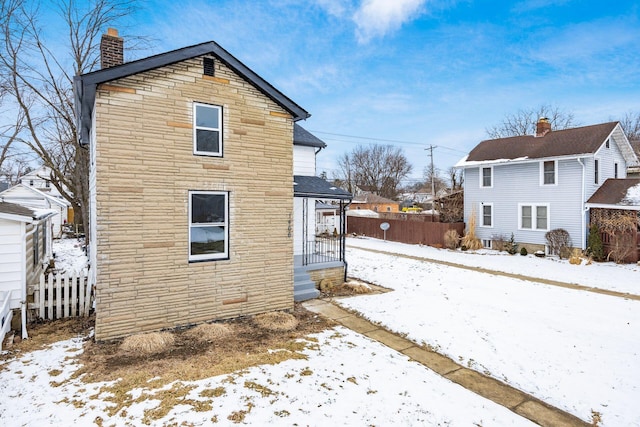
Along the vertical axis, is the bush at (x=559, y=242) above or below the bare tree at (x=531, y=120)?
below

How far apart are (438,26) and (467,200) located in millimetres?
11038

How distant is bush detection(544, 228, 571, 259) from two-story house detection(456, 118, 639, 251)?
0.26 m

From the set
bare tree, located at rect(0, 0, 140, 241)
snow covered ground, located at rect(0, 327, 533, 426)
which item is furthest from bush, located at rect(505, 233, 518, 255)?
bare tree, located at rect(0, 0, 140, 241)

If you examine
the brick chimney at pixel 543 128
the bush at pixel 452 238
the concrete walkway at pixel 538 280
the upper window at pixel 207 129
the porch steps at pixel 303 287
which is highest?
the brick chimney at pixel 543 128

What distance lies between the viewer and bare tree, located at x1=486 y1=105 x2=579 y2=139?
1393 inches

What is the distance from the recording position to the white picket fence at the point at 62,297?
7.60 m

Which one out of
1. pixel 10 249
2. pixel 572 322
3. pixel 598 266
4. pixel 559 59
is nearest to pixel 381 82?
Result: pixel 559 59

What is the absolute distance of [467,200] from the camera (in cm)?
2242

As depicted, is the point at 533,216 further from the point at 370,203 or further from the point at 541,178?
the point at 370,203

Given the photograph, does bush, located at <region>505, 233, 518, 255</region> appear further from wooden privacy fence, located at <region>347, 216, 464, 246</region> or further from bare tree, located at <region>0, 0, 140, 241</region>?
bare tree, located at <region>0, 0, 140, 241</region>

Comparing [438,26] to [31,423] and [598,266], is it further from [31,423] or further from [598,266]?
[31,423]

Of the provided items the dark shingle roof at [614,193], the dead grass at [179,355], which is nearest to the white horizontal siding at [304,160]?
the dead grass at [179,355]

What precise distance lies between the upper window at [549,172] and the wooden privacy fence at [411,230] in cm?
536

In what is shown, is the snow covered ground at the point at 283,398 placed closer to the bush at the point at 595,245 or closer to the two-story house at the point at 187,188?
the two-story house at the point at 187,188
